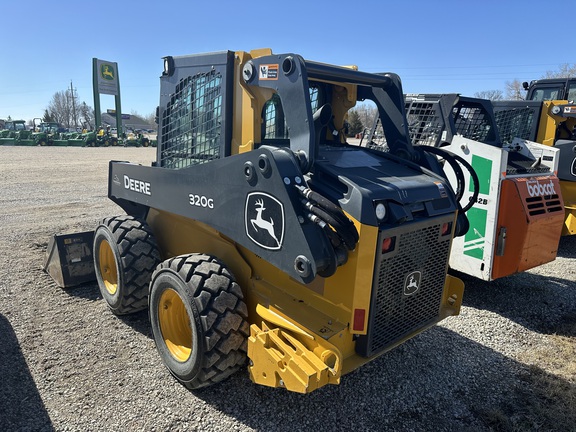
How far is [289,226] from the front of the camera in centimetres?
245

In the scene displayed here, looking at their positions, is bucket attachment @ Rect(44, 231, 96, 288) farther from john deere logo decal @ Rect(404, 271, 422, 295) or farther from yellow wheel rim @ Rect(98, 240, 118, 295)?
john deere logo decal @ Rect(404, 271, 422, 295)

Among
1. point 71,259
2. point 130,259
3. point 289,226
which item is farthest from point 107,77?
point 289,226

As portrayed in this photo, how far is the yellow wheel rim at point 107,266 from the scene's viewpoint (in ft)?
14.6

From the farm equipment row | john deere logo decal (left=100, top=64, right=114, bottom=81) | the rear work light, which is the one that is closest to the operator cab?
the rear work light

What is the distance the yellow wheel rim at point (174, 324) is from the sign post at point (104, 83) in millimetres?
38997

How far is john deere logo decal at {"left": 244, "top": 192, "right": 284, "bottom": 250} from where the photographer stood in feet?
8.25

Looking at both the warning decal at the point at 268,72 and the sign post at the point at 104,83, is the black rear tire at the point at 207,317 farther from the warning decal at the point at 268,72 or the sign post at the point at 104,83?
the sign post at the point at 104,83

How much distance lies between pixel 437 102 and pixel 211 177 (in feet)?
11.5

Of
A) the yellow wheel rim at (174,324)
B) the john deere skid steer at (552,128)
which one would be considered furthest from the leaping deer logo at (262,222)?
the john deere skid steer at (552,128)

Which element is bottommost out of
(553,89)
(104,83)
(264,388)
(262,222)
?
(264,388)

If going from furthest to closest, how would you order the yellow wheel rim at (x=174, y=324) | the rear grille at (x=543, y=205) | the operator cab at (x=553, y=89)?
the operator cab at (x=553, y=89) < the rear grille at (x=543, y=205) < the yellow wheel rim at (x=174, y=324)

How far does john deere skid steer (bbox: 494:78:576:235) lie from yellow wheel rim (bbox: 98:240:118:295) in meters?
6.31

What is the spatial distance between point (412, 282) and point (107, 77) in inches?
1745

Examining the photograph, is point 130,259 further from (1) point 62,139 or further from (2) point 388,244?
(1) point 62,139
